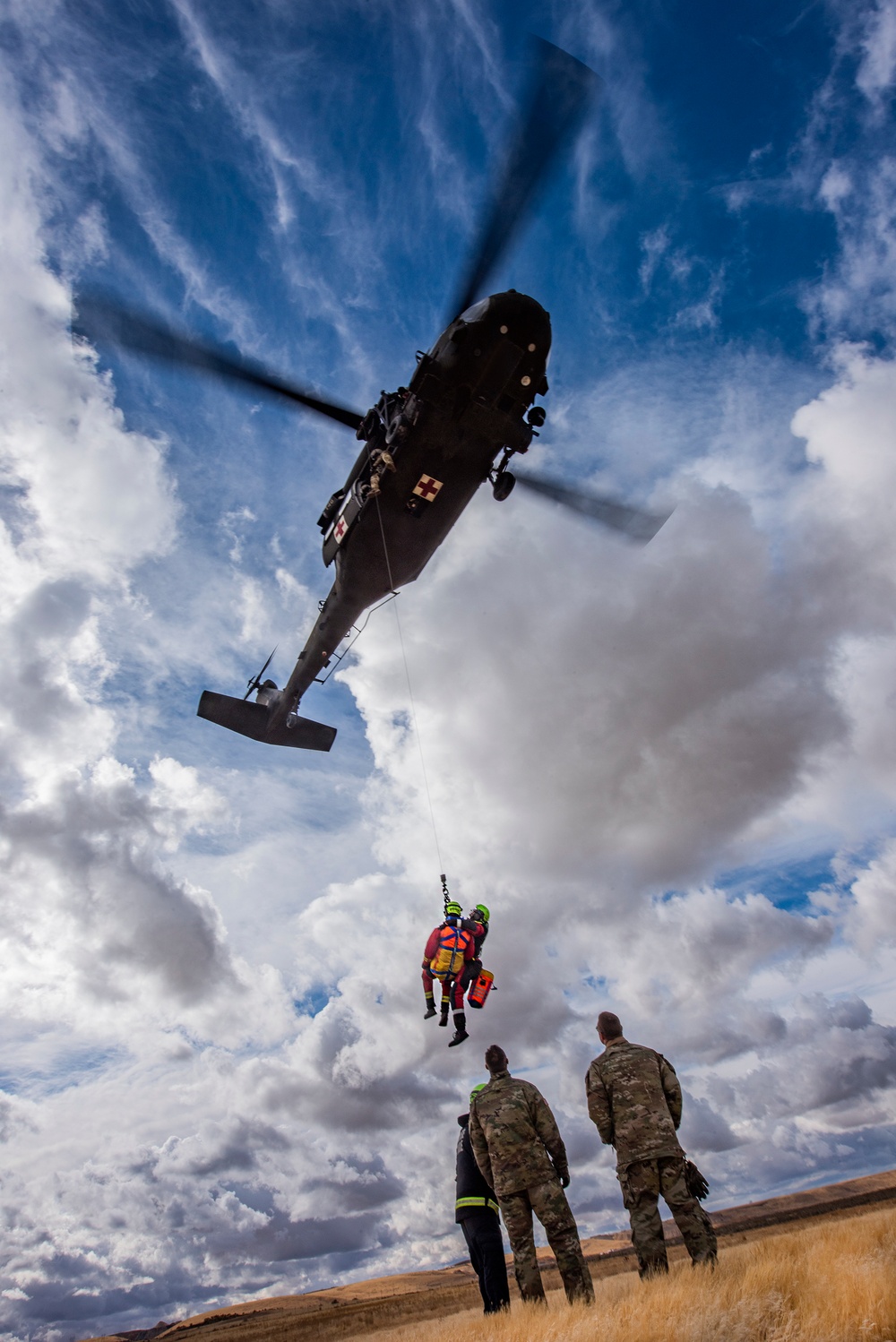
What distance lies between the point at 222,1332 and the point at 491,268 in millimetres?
36586

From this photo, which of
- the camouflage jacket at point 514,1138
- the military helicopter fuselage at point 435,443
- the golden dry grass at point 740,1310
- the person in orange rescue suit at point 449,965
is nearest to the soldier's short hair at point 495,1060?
the camouflage jacket at point 514,1138

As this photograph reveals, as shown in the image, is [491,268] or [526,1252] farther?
[491,268]

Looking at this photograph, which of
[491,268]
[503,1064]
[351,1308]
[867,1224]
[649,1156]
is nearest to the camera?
[649,1156]

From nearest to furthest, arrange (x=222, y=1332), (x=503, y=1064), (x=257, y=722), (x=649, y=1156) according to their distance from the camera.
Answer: (x=649, y=1156) → (x=503, y=1064) → (x=257, y=722) → (x=222, y=1332)

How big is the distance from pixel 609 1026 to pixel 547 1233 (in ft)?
5.94

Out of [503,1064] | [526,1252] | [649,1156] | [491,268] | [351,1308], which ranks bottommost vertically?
[351,1308]

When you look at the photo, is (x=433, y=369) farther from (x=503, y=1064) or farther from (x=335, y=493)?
(x=503, y=1064)

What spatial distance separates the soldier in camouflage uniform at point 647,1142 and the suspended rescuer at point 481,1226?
127 cm

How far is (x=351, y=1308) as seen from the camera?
98.1ft

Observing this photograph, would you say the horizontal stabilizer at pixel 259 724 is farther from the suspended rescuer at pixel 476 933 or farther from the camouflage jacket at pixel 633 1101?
the camouflage jacket at pixel 633 1101

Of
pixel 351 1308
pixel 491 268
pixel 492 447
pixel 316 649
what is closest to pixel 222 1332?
pixel 351 1308

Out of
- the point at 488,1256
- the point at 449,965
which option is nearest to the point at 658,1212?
the point at 488,1256

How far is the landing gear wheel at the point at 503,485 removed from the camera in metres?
15.0

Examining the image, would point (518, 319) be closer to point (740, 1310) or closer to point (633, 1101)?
point (633, 1101)
